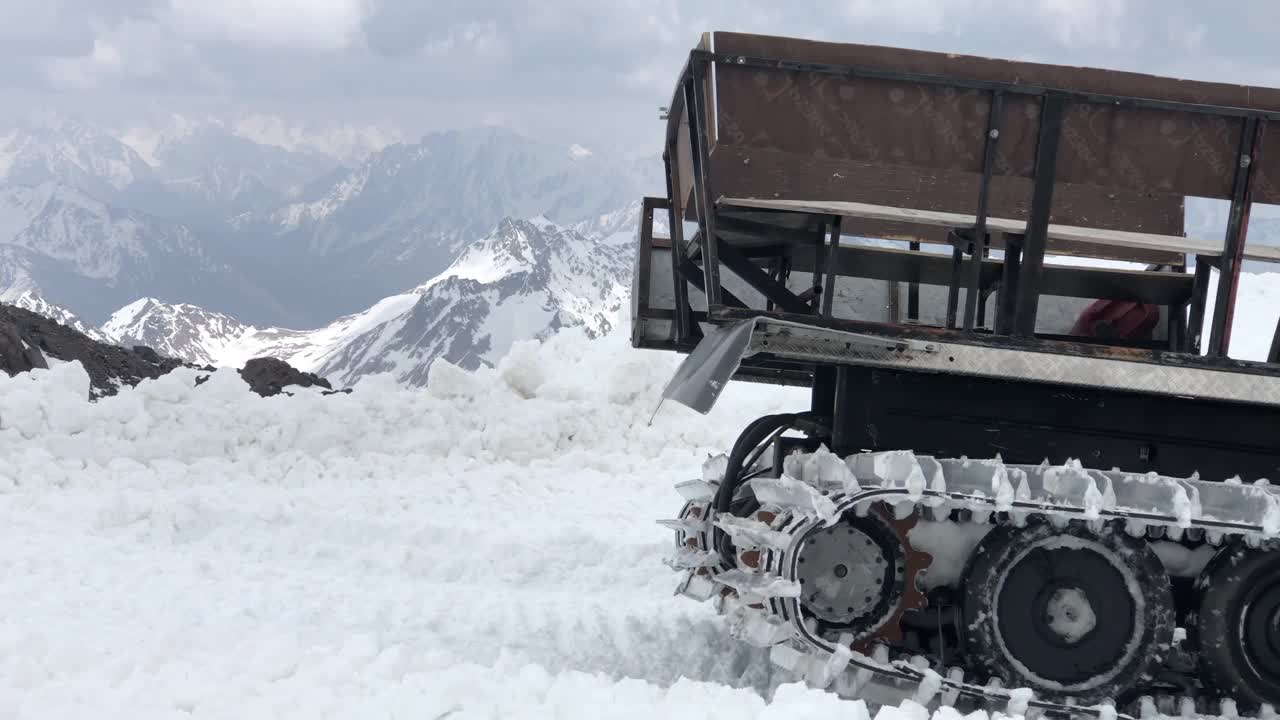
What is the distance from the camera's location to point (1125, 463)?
4848 mm

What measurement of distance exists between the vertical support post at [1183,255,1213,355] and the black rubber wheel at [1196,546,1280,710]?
134 centimetres

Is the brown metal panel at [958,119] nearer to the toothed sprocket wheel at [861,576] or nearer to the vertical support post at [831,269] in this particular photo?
the vertical support post at [831,269]

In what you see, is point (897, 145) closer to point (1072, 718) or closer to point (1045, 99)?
point (1045, 99)

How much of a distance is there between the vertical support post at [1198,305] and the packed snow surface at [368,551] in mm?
2661

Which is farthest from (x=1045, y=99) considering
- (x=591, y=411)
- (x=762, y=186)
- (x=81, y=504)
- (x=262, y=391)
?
(x=262, y=391)

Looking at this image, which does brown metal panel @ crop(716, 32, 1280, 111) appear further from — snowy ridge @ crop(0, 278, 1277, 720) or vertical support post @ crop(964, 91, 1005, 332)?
snowy ridge @ crop(0, 278, 1277, 720)

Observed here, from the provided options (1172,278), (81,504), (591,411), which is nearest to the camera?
(1172,278)

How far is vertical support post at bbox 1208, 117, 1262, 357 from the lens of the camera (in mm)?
4609

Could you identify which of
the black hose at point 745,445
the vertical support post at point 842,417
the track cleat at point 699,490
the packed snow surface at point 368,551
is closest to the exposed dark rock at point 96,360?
the packed snow surface at point 368,551

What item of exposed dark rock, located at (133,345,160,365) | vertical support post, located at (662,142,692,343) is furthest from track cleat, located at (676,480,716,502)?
exposed dark rock, located at (133,345,160,365)

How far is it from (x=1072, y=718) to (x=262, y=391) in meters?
11.7

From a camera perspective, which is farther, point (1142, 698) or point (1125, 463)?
point (1125, 463)

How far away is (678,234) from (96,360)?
13.3 m

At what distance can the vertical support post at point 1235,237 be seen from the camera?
181 inches
